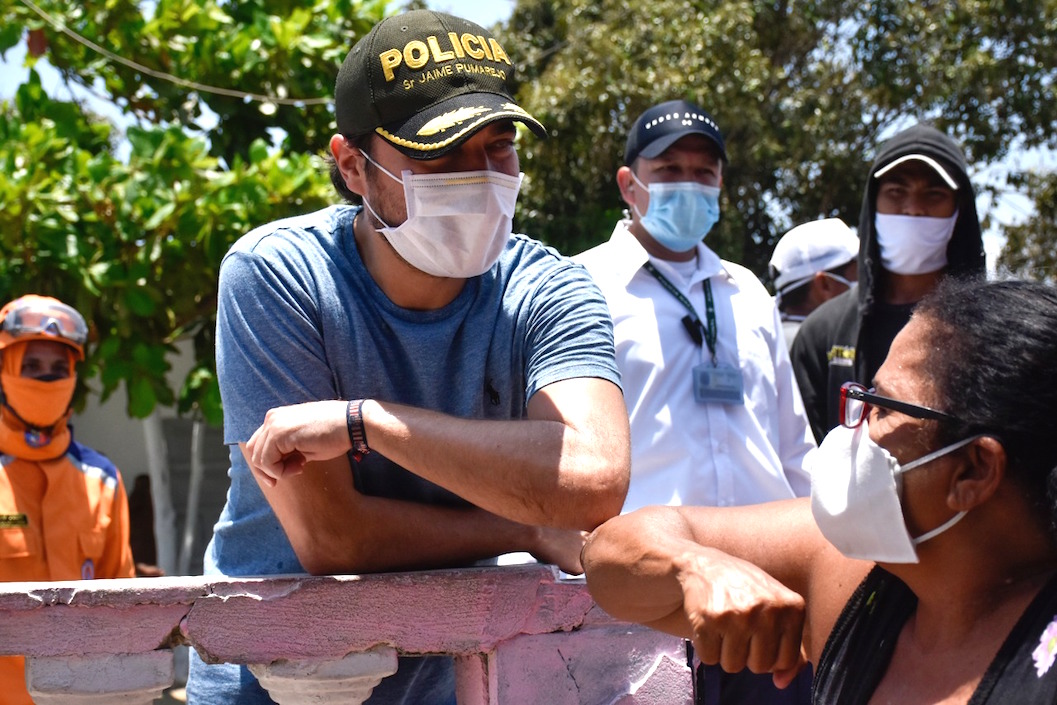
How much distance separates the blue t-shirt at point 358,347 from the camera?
93.5 inches

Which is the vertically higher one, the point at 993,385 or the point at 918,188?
the point at 918,188

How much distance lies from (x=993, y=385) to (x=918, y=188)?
2.61m

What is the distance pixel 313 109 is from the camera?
802cm

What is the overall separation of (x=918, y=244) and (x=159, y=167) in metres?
4.32

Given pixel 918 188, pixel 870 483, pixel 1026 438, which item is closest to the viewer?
pixel 1026 438

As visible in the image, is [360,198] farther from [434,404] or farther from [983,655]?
[983,655]

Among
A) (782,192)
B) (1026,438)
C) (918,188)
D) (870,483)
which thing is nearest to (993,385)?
(1026,438)

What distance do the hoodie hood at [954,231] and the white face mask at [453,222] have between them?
1.95m

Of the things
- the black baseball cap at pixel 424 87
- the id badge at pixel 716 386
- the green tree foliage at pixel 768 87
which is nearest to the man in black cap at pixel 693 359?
the id badge at pixel 716 386

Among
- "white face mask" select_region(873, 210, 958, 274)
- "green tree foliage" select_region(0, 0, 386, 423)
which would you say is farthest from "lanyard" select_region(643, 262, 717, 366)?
"green tree foliage" select_region(0, 0, 386, 423)

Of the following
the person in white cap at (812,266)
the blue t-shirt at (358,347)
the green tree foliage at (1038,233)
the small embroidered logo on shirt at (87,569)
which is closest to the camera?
the blue t-shirt at (358,347)

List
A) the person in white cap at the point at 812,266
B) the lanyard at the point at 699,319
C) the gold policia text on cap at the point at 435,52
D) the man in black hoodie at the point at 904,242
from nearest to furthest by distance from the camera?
the gold policia text on cap at the point at 435,52 → the lanyard at the point at 699,319 → the man in black hoodie at the point at 904,242 → the person in white cap at the point at 812,266

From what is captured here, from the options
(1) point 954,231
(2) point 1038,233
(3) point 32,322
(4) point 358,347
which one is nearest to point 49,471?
(3) point 32,322

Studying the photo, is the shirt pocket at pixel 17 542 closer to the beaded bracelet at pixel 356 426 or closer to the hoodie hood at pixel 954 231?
the beaded bracelet at pixel 356 426
